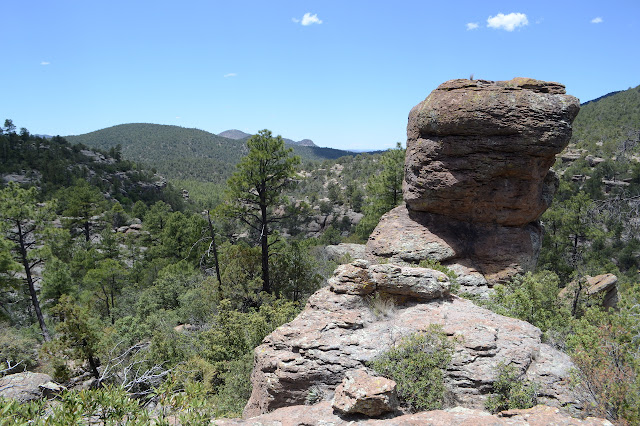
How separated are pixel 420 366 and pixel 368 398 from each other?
4.26 feet

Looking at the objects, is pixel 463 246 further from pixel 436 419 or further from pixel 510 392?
pixel 436 419

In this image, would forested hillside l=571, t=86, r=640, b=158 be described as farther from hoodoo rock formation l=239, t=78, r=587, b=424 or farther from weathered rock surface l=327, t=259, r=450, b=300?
weathered rock surface l=327, t=259, r=450, b=300

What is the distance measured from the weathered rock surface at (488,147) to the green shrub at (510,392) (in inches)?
407

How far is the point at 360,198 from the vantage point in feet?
200

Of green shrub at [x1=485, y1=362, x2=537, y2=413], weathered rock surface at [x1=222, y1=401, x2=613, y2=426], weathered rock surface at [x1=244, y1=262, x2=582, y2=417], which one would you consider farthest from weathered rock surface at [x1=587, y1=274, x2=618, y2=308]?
weathered rock surface at [x1=222, y1=401, x2=613, y2=426]

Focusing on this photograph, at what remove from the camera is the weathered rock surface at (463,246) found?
15.2m

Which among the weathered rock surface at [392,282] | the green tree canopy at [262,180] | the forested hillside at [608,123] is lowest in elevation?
the weathered rock surface at [392,282]

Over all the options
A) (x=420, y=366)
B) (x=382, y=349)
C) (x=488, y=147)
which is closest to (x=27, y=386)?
(x=382, y=349)

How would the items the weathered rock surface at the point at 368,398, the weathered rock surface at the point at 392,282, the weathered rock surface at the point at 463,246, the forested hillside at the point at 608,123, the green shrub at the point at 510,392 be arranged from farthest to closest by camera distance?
the forested hillside at the point at 608,123, the weathered rock surface at the point at 463,246, the weathered rock surface at the point at 392,282, the green shrub at the point at 510,392, the weathered rock surface at the point at 368,398

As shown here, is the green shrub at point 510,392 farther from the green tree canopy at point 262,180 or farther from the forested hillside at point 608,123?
the forested hillside at point 608,123

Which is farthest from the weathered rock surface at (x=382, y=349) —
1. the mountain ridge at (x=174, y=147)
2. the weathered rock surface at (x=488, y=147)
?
the mountain ridge at (x=174, y=147)

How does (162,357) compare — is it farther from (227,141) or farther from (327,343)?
(227,141)

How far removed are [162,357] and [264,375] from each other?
7.43 m

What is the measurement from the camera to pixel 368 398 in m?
5.20
